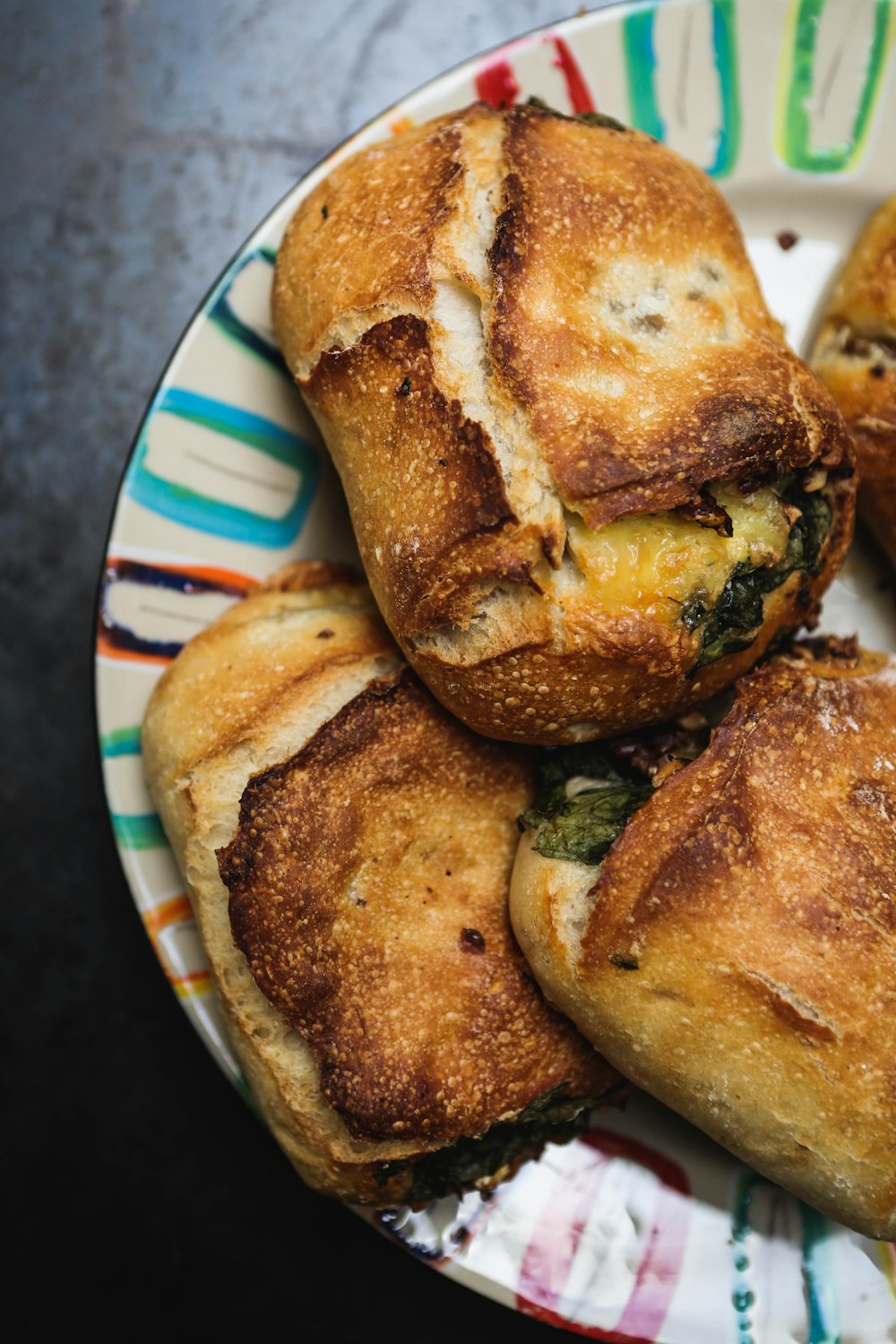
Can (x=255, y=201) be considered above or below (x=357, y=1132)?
above

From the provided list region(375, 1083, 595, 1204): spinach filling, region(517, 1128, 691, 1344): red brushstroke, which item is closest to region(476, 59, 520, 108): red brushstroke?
region(375, 1083, 595, 1204): spinach filling

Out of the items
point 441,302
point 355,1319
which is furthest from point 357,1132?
point 441,302

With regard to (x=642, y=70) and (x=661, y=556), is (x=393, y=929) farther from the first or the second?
(x=642, y=70)

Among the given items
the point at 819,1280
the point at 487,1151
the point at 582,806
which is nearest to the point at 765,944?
the point at 582,806

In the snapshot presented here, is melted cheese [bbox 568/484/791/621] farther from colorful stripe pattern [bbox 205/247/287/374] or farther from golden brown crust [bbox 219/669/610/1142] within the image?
colorful stripe pattern [bbox 205/247/287/374]

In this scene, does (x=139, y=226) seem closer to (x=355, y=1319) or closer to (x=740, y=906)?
(x=740, y=906)

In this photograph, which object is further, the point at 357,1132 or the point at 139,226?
the point at 139,226

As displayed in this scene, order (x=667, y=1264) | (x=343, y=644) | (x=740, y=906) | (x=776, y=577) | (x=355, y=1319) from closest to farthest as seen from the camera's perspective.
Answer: (x=740, y=906)
(x=776, y=577)
(x=343, y=644)
(x=667, y=1264)
(x=355, y=1319)
